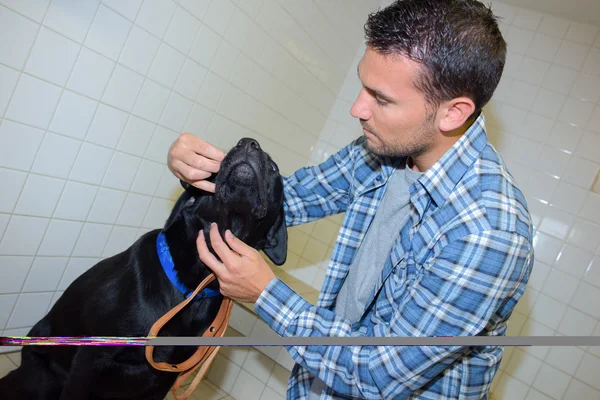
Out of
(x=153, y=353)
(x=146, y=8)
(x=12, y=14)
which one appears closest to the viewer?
(x=153, y=353)

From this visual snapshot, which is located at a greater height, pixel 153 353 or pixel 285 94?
pixel 285 94

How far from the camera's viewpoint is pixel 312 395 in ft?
4.71

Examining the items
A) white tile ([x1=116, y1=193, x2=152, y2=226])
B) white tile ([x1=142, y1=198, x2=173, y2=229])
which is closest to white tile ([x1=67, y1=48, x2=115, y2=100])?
white tile ([x1=116, y1=193, x2=152, y2=226])

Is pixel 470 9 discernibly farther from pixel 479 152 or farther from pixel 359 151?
pixel 359 151

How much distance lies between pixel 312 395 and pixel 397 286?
450 mm

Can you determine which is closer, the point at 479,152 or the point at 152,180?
the point at 479,152

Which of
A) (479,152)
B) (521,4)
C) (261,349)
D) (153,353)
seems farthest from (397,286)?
(521,4)

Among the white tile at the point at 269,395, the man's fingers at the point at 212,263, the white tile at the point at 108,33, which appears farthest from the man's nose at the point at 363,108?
the white tile at the point at 269,395

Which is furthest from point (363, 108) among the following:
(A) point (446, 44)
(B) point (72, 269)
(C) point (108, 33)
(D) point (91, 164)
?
(B) point (72, 269)

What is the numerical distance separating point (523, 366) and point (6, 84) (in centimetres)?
297

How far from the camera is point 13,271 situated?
5.92 ft

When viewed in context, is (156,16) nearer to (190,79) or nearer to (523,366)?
(190,79)

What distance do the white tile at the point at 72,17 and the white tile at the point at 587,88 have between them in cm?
274

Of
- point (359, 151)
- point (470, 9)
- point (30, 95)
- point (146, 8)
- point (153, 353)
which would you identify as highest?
point (470, 9)
